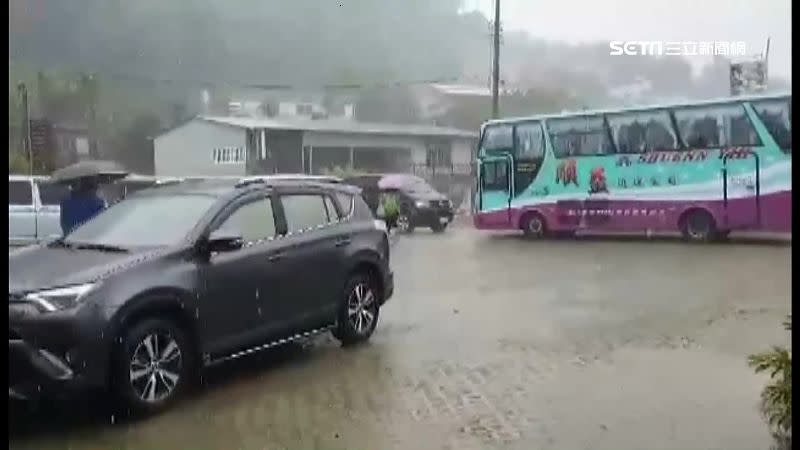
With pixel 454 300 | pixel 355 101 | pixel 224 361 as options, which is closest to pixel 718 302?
pixel 454 300

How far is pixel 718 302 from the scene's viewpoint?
5852mm

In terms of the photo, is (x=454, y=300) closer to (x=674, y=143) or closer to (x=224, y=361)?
(x=224, y=361)

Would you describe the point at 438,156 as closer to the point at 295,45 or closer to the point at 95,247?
the point at 295,45

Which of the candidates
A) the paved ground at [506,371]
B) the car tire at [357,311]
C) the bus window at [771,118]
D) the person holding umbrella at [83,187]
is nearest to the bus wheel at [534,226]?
the paved ground at [506,371]

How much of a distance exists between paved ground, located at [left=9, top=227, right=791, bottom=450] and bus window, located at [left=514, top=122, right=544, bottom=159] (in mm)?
852

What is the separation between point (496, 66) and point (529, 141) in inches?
95.9

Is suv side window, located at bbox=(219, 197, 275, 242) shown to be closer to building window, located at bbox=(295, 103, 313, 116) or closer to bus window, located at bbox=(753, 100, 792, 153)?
building window, located at bbox=(295, 103, 313, 116)

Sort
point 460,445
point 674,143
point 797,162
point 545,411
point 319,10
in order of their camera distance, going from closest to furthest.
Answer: point 797,162 → point 460,445 → point 545,411 → point 319,10 → point 674,143

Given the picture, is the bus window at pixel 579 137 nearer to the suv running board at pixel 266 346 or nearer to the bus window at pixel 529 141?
the bus window at pixel 529 141

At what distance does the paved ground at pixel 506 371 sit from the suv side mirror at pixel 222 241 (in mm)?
686

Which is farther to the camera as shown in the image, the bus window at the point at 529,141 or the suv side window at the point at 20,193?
the bus window at the point at 529,141

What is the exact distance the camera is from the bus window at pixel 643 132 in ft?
21.6

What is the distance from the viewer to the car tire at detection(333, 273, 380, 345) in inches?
189

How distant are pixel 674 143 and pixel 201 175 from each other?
4988mm
